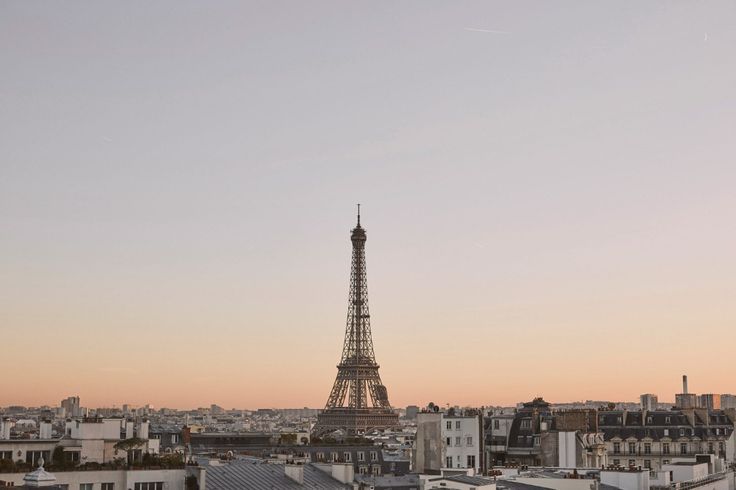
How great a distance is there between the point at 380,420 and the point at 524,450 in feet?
298

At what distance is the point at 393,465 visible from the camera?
91.5 metres

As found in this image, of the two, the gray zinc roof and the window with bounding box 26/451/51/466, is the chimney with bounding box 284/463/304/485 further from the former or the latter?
the window with bounding box 26/451/51/466

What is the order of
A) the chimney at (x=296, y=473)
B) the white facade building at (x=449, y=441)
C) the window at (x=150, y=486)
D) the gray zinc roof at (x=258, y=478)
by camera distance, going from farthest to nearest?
the white facade building at (x=449, y=441), the chimney at (x=296, y=473), the gray zinc roof at (x=258, y=478), the window at (x=150, y=486)

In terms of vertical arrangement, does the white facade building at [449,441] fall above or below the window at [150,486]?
above

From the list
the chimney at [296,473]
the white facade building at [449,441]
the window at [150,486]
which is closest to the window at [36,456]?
the window at [150,486]

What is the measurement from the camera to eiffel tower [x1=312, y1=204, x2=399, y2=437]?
591 ft

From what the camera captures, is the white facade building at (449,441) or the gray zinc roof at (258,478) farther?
the white facade building at (449,441)

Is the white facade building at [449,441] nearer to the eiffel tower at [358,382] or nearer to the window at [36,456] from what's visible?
the window at [36,456]

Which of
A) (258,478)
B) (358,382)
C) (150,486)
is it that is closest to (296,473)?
(258,478)

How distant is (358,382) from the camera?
18575cm

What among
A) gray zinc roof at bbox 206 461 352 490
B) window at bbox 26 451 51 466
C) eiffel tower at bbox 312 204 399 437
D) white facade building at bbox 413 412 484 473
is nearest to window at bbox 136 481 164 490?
gray zinc roof at bbox 206 461 352 490

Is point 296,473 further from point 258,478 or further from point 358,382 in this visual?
point 358,382

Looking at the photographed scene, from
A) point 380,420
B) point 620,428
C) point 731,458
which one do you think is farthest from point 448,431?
point 380,420

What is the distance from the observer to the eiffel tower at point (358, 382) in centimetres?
18000
